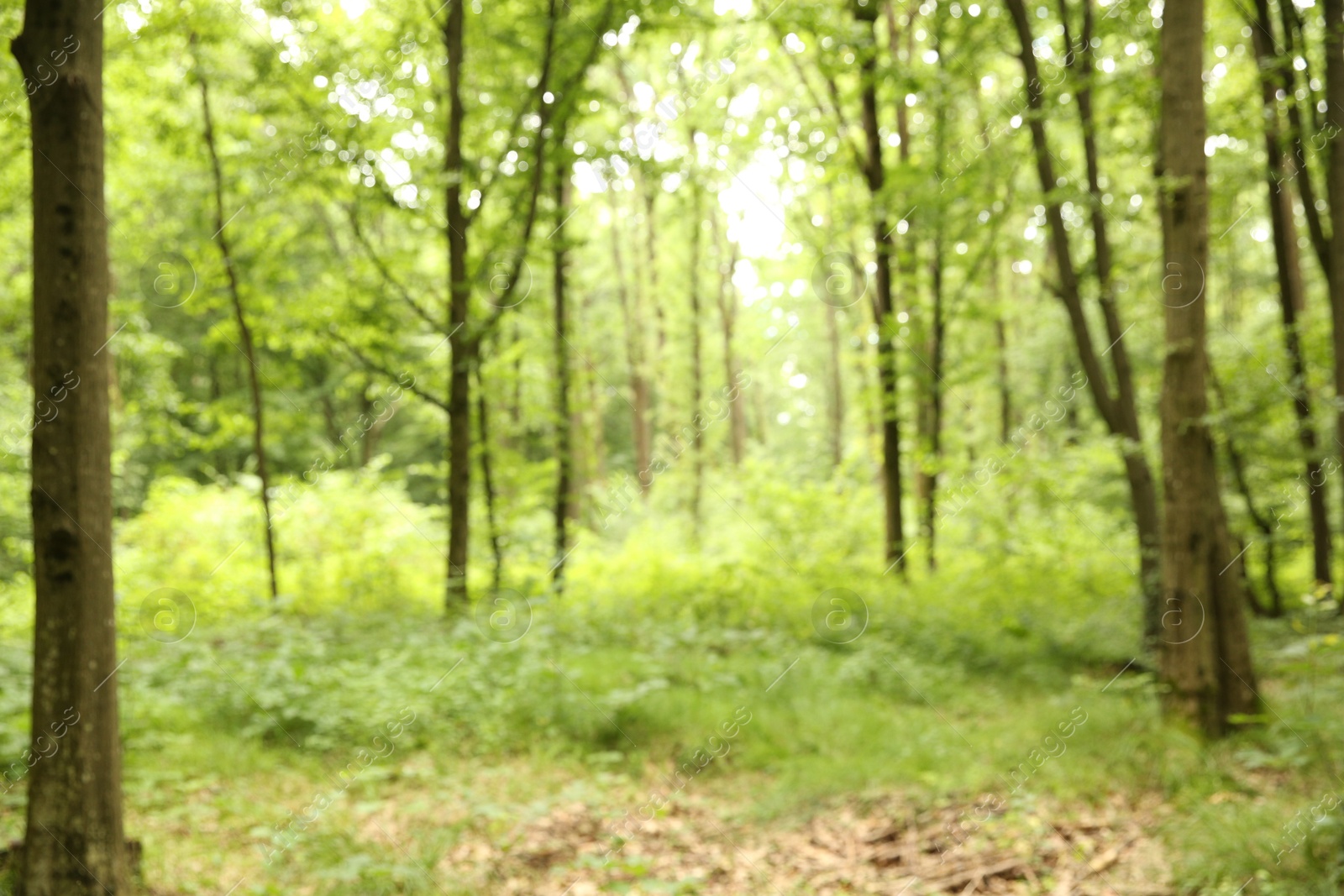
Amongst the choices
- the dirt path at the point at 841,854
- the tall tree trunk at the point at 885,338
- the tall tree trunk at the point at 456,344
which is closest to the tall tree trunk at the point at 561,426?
the tall tree trunk at the point at 456,344

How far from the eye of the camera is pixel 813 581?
957 centimetres

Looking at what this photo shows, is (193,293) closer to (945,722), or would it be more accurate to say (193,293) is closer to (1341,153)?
(945,722)

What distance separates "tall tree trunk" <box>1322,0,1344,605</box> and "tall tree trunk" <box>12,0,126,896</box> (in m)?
7.87

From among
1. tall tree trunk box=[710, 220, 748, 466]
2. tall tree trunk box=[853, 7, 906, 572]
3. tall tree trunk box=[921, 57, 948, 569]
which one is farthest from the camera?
tall tree trunk box=[710, 220, 748, 466]

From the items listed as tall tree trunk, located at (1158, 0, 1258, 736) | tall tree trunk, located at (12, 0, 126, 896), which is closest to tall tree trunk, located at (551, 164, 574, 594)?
tall tree trunk, located at (1158, 0, 1258, 736)

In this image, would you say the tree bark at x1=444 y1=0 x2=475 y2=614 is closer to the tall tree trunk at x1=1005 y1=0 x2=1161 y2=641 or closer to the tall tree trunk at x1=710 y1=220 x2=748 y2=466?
the tall tree trunk at x1=1005 y1=0 x2=1161 y2=641

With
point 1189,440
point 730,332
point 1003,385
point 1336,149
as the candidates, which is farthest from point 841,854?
point 730,332

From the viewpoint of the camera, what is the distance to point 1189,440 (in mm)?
5109

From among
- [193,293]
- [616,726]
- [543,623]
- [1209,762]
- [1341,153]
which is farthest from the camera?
[193,293]

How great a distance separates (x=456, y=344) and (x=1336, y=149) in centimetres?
761

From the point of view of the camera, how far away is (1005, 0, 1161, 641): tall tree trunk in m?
7.60

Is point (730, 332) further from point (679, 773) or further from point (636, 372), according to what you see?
point (679, 773)

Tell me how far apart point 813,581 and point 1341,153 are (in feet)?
19.7

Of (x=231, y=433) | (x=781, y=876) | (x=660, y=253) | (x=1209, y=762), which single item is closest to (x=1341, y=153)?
(x=1209, y=762)
